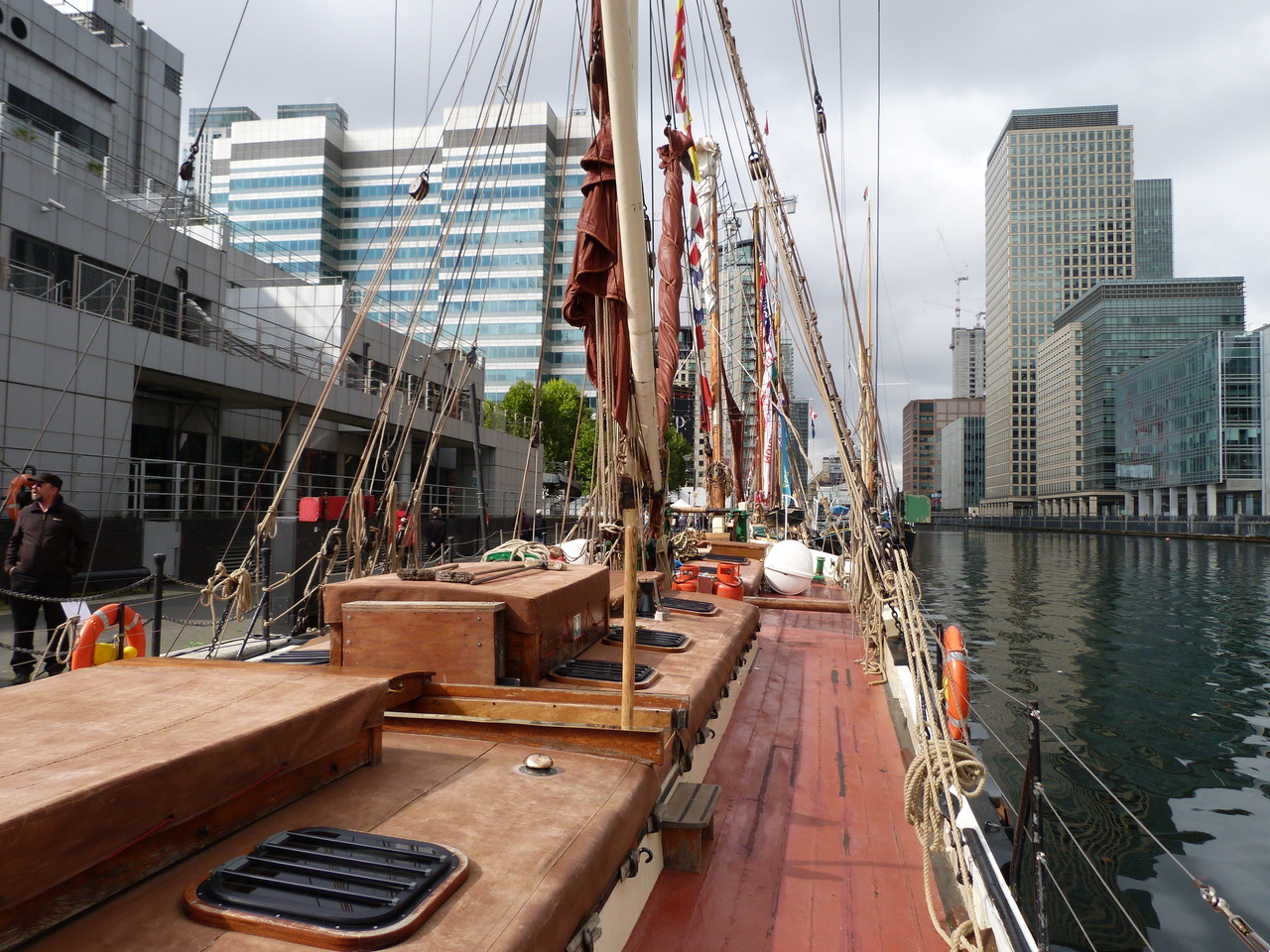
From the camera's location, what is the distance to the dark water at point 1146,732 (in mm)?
6426

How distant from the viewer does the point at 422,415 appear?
2847 centimetres

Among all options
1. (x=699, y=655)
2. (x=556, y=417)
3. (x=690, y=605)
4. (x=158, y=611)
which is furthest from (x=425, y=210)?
(x=699, y=655)

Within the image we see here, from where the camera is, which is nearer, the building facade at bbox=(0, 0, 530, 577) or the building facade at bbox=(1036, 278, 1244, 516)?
the building facade at bbox=(0, 0, 530, 577)

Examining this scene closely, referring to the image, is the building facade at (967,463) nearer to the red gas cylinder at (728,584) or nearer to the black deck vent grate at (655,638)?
the red gas cylinder at (728,584)

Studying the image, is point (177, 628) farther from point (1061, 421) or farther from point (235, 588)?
point (1061, 421)

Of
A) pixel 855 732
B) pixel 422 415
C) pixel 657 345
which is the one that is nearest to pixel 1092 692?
pixel 855 732

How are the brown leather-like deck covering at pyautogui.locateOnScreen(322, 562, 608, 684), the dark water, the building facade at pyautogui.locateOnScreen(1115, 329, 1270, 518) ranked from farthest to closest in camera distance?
the building facade at pyautogui.locateOnScreen(1115, 329, 1270, 518)
the dark water
the brown leather-like deck covering at pyautogui.locateOnScreen(322, 562, 608, 684)

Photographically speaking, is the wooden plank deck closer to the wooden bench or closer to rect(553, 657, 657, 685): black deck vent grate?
the wooden bench

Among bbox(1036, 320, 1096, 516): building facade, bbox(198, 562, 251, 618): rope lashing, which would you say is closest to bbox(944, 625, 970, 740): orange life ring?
bbox(198, 562, 251, 618): rope lashing

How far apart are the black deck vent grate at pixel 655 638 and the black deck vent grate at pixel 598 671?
51 cm

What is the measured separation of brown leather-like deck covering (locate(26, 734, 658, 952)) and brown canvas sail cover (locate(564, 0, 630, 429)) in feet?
12.4

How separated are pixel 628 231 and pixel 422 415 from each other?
2459 cm

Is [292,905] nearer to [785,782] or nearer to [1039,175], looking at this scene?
[785,782]

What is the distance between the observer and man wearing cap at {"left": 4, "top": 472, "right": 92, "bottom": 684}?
6672mm
